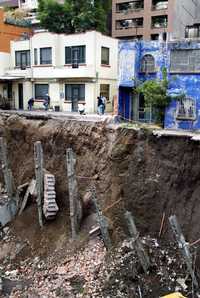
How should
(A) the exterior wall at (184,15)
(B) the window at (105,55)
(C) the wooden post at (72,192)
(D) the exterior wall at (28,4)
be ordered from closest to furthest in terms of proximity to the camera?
(C) the wooden post at (72,192), (A) the exterior wall at (184,15), (B) the window at (105,55), (D) the exterior wall at (28,4)

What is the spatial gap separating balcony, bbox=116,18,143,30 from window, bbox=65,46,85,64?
23090 mm

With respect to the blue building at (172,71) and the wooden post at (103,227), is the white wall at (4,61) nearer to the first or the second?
the blue building at (172,71)

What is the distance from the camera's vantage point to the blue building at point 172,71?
2341 centimetres

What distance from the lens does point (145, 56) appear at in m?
25.8

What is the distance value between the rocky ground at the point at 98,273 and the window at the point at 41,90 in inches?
930

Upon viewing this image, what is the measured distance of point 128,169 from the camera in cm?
1752

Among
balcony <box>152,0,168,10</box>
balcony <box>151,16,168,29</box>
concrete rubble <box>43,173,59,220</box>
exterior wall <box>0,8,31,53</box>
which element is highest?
balcony <box>152,0,168,10</box>

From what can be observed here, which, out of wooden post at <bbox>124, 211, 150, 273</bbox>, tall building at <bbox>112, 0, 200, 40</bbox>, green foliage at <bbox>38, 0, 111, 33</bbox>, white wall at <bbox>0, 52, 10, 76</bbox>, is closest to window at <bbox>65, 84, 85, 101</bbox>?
white wall at <bbox>0, 52, 10, 76</bbox>

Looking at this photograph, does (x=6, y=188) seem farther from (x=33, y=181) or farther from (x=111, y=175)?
(x=111, y=175)

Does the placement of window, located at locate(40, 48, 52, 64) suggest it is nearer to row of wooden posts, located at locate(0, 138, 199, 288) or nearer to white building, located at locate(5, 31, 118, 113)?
white building, located at locate(5, 31, 118, 113)

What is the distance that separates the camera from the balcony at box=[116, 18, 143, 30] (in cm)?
5581

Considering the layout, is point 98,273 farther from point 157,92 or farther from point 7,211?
point 157,92

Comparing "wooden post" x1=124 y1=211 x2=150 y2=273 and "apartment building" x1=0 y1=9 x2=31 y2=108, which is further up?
"apartment building" x1=0 y1=9 x2=31 y2=108

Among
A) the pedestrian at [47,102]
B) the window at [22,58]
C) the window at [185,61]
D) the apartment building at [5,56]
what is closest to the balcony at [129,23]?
the apartment building at [5,56]
